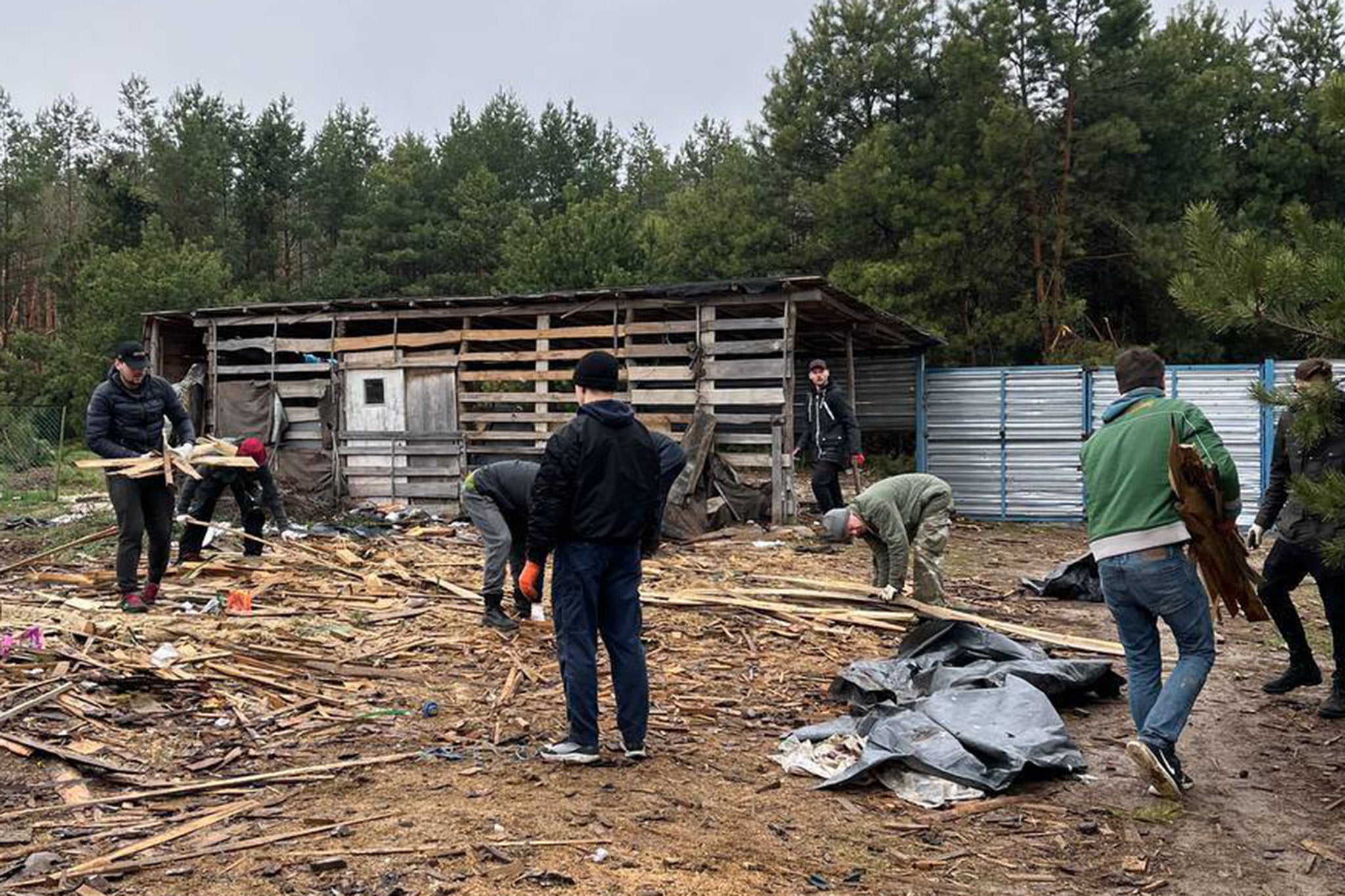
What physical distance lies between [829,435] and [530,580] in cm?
742

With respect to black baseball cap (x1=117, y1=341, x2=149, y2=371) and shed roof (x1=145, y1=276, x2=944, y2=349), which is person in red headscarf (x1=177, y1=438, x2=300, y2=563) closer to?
black baseball cap (x1=117, y1=341, x2=149, y2=371)

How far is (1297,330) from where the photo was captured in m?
4.13

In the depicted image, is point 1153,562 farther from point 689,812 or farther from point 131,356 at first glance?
point 131,356

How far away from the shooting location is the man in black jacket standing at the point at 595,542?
470 centimetres

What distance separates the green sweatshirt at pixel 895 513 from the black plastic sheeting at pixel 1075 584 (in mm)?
1890

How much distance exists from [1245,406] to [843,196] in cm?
1140

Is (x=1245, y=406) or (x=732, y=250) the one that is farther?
(x=732, y=250)

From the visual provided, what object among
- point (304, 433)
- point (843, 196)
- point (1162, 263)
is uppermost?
point (843, 196)

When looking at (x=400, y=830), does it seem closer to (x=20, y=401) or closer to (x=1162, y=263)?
(x=1162, y=263)

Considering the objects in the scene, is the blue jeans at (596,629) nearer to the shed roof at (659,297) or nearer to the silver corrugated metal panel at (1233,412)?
the shed roof at (659,297)

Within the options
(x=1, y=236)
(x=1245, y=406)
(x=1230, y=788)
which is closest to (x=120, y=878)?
(x=1230, y=788)

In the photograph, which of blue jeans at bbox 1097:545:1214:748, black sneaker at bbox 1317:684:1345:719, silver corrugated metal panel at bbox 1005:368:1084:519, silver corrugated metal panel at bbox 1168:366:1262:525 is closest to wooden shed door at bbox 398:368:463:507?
silver corrugated metal panel at bbox 1005:368:1084:519

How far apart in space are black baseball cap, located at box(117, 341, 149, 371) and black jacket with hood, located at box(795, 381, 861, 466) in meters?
7.31

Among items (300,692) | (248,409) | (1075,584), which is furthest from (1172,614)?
(248,409)
